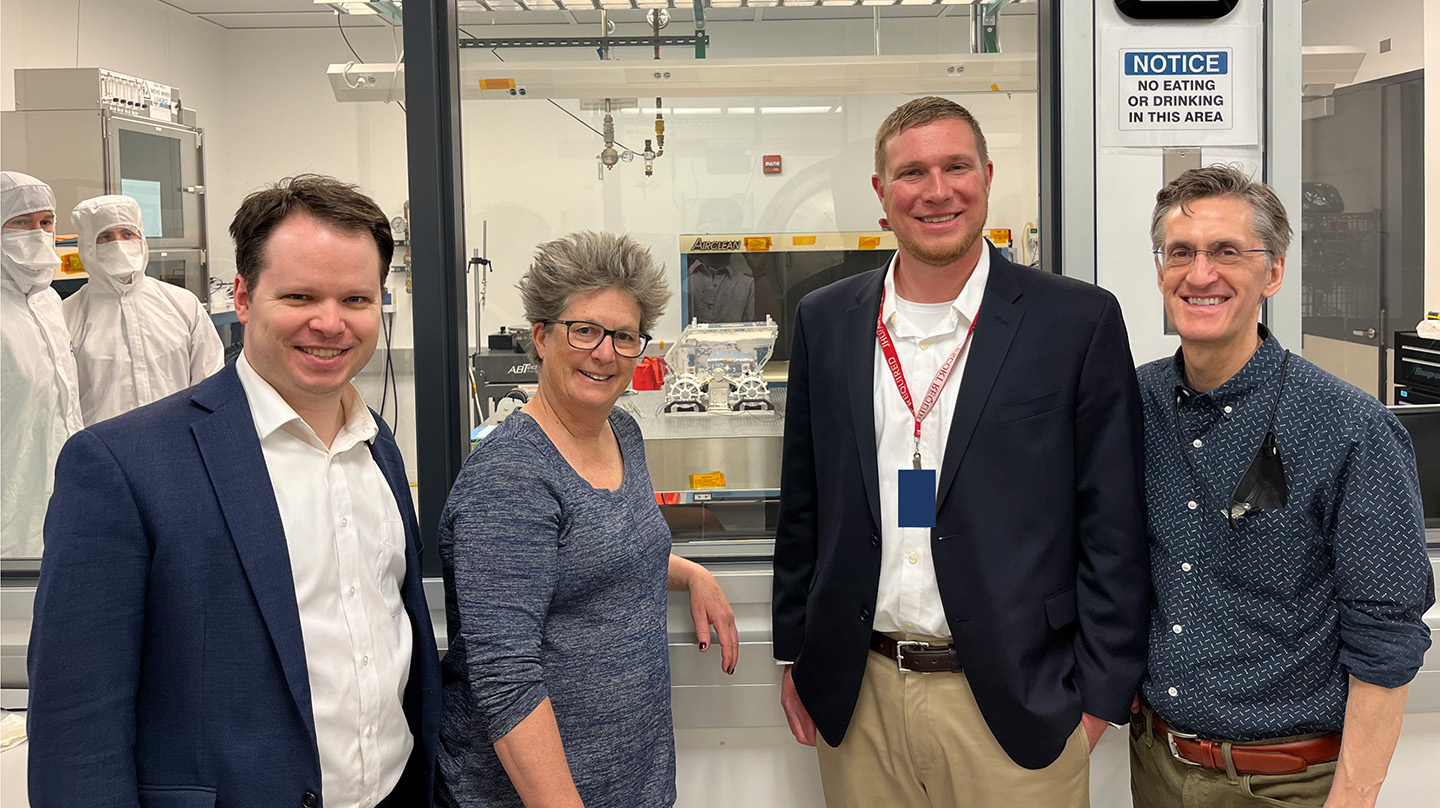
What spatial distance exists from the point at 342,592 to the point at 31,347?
277 centimetres

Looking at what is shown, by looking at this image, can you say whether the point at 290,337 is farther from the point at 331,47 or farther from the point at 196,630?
the point at 331,47

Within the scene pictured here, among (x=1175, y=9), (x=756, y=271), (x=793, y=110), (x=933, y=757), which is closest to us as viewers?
(x=933, y=757)

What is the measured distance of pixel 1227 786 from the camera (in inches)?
54.2

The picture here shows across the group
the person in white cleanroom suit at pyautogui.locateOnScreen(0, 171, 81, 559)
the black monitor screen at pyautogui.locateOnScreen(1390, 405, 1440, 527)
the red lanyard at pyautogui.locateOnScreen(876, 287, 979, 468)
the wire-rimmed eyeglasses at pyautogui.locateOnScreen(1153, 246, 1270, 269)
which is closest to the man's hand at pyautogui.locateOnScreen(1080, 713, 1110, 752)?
the red lanyard at pyautogui.locateOnScreen(876, 287, 979, 468)

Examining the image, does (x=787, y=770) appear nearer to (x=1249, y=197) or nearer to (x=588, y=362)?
(x=588, y=362)

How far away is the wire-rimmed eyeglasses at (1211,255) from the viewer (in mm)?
1352

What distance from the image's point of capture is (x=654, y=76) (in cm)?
273

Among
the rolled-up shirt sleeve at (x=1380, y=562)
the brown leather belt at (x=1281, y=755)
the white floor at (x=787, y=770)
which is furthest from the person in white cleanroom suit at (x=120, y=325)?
the rolled-up shirt sleeve at (x=1380, y=562)

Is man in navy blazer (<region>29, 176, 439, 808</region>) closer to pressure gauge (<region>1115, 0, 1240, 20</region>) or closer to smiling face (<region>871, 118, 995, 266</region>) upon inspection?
smiling face (<region>871, 118, 995, 266</region>)

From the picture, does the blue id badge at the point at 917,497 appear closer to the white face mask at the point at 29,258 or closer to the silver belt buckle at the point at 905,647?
the silver belt buckle at the point at 905,647

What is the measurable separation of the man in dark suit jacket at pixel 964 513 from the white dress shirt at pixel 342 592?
2.17 ft

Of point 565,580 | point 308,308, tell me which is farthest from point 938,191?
point 308,308

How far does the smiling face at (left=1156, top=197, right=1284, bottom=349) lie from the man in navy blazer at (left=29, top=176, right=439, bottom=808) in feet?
3.50

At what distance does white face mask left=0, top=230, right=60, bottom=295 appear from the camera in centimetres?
320
